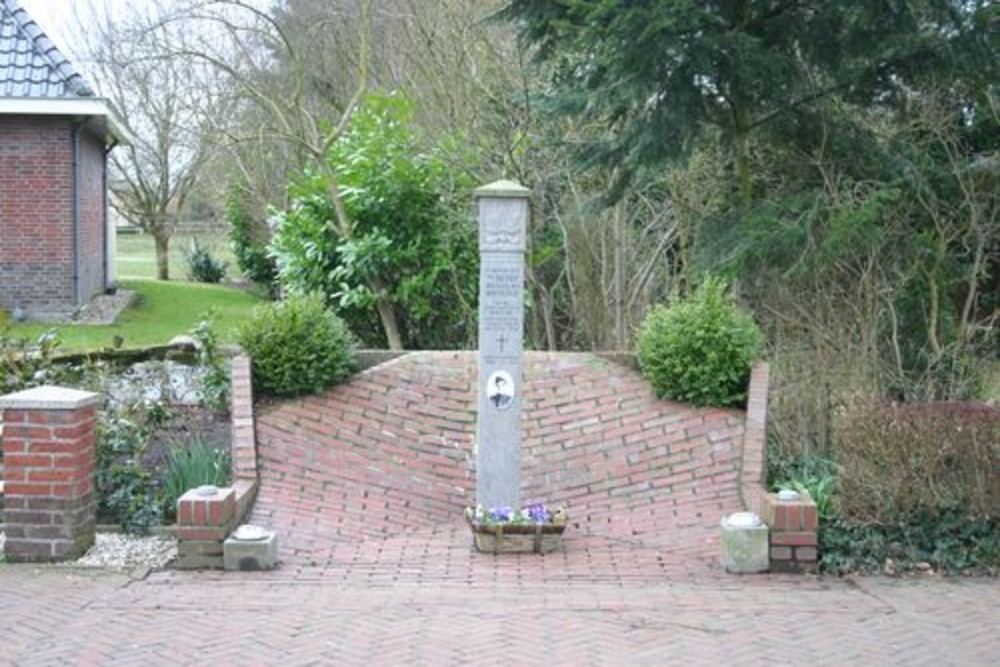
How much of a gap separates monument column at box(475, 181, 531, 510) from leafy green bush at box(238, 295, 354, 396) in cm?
234

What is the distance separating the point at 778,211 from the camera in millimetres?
10414

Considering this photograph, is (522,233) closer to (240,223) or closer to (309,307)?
(309,307)

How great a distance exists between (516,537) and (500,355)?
1.32 meters

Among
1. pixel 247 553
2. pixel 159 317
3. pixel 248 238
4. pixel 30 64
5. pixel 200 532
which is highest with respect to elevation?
pixel 30 64

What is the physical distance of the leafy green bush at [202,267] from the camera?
105ft

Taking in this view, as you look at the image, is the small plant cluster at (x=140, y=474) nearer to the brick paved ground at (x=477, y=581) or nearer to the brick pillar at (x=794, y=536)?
the brick paved ground at (x=477, y=581)

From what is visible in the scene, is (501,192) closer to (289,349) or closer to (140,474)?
(289,349)

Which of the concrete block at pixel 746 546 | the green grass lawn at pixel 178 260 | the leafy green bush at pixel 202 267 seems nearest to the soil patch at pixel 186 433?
the concrete block at pixel 746 546

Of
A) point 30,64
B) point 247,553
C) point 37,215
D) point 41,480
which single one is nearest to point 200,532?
point 247,553

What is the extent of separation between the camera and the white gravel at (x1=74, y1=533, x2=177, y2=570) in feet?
24.1

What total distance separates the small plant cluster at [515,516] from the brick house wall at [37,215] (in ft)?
40.2

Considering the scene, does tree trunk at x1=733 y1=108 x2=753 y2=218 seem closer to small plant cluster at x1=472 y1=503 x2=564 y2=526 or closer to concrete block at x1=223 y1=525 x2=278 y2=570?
small plant cluster at x1=472 y1=503 x2=564 y2=526

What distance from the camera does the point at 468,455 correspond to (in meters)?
9.76

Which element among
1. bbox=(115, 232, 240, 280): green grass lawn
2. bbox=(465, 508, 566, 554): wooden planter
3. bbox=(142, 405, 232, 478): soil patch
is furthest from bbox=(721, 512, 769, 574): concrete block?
bbox=(115, 232, 240, 280): green grass lawn
